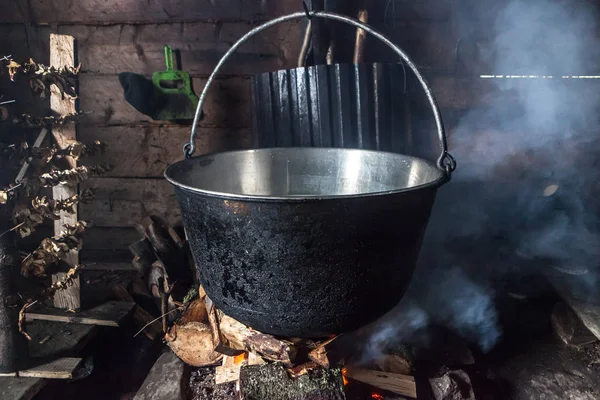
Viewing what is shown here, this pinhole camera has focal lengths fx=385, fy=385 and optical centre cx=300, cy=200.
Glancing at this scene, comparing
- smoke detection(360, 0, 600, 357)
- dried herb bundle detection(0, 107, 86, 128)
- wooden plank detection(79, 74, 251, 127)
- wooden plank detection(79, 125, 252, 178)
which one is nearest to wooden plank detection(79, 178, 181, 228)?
wooden plank detection(79, 125, 252, 178)

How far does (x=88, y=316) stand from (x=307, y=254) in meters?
1.99

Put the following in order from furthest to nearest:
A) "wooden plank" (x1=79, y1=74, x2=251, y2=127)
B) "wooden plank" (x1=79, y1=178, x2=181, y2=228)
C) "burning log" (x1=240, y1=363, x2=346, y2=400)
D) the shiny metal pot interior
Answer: "wooden plank" (x1=79, y1=178, x2=181, y2=228) < "wooden plank" (x1=79, y1=74, x2=251, y2=127) < "burning log" (x1=240, y1=363, x2=346, y2=400) < the shiny metal pot interior

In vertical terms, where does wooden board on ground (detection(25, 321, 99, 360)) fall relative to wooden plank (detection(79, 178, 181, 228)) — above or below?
below

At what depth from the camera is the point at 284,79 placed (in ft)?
8.52

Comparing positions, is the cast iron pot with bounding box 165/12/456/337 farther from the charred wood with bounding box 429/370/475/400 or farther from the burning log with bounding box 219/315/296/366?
the charred wood with bounding box 429/370/475/400

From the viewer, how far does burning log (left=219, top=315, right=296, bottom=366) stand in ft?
5.66

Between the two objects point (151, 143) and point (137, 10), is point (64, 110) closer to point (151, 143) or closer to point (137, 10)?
point (151, 143)

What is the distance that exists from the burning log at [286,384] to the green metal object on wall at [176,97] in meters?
1.79

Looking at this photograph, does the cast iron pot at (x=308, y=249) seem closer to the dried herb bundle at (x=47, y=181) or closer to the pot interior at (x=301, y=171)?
the pot interior at (x=301, y=171)

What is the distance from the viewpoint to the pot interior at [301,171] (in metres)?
1.91

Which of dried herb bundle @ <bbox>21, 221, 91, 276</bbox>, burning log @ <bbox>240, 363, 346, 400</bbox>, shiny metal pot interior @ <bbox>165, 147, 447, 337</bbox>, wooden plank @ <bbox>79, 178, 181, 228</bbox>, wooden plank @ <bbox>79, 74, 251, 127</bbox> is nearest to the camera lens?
shiny metal pot interior @ <bbox>165, 147, 447, 337</bbox>

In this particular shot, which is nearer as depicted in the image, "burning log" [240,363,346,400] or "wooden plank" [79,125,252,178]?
"burning log" [240,363,346,400]

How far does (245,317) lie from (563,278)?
7.33ft

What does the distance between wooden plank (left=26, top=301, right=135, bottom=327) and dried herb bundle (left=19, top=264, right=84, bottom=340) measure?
23 centimetres
